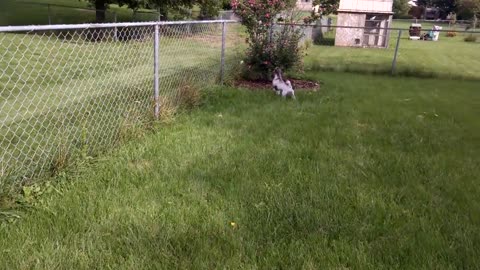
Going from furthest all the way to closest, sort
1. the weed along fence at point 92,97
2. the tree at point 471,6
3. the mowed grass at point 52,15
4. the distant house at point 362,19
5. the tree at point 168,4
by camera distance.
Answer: the tree at point 471,6
the distant house at point 362,19
the mowed grass at point 52,15
the tree at point 168,4
the weed along fence at point 92,97

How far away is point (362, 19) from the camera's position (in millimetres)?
24031

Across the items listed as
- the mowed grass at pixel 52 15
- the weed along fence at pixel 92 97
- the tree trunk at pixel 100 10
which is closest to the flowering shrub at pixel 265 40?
the weed along fence at pixel 92 97

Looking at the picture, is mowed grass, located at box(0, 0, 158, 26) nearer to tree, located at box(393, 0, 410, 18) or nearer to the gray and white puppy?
the gray and white puppy

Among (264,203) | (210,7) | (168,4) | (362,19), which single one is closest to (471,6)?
(362,19)

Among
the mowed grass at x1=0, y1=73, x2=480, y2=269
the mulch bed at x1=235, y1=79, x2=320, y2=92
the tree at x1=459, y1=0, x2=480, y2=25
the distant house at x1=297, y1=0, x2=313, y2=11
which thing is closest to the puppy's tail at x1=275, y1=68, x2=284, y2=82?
the mulch bed at x1=235, y1=79, x2=320, y2=92

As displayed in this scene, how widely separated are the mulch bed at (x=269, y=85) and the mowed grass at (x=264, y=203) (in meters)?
2.84

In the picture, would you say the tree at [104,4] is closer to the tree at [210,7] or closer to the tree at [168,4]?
the tree at [168,4]

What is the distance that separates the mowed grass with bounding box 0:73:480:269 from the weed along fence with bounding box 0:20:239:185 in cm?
30

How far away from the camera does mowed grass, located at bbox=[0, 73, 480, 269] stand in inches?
103

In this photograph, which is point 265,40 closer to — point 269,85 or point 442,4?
point 269,85

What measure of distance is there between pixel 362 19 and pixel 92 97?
21.0 meters

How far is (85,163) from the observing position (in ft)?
12.6

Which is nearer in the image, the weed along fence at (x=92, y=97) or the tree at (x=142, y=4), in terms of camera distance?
the weed along fence at (x=92, y=97)

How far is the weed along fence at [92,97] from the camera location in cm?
388
